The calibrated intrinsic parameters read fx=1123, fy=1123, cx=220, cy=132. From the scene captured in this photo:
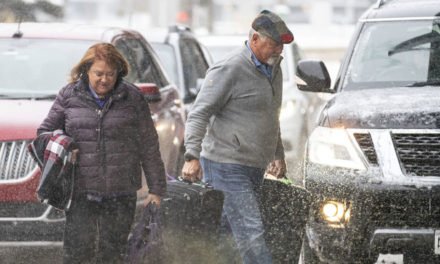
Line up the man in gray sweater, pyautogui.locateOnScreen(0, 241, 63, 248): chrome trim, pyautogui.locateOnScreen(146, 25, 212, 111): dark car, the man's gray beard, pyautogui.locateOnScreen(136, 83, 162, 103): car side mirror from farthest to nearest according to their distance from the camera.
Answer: pyautogui.locateOnScreen(146, 25, 212, 111): dark car, pyautogui.locateOnScreen(136, 83, 162, 103): car side mirror, pyautogui.locateOnScreen(0, 241, 63, 248): chrome trim, the man's gray beard, the man in gray sweater

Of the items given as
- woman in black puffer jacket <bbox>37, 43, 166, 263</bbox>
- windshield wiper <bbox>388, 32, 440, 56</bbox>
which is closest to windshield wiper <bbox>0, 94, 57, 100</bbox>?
woman in black puffer jacket <bbox>37, 43, 166, 263</bbox>

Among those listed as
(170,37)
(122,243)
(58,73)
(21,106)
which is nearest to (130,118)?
(122,243)

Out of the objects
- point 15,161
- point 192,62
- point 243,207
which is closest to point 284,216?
point 243,207

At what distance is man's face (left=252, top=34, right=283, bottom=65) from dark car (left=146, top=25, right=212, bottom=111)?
494 centimetres

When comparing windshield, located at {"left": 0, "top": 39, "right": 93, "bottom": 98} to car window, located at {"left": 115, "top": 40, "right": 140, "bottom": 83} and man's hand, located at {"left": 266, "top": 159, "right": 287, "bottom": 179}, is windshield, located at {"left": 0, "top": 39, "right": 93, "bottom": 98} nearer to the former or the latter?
car window, located at {"left": 115, "top": 40, "right": 140, "bottom": 83}

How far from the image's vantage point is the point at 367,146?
6.57 meters

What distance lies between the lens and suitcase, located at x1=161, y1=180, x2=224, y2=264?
6.48 metres

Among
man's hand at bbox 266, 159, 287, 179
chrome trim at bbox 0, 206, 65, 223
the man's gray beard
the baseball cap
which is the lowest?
chrome trim at bbox 0, 206, 65, 223

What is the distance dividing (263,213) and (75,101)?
57.5 inches

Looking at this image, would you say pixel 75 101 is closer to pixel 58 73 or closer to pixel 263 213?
pixel 263 213

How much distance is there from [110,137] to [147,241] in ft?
2.09

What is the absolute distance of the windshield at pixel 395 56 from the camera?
7.63 meters

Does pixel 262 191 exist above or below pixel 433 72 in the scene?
below

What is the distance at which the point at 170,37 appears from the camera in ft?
41.3
